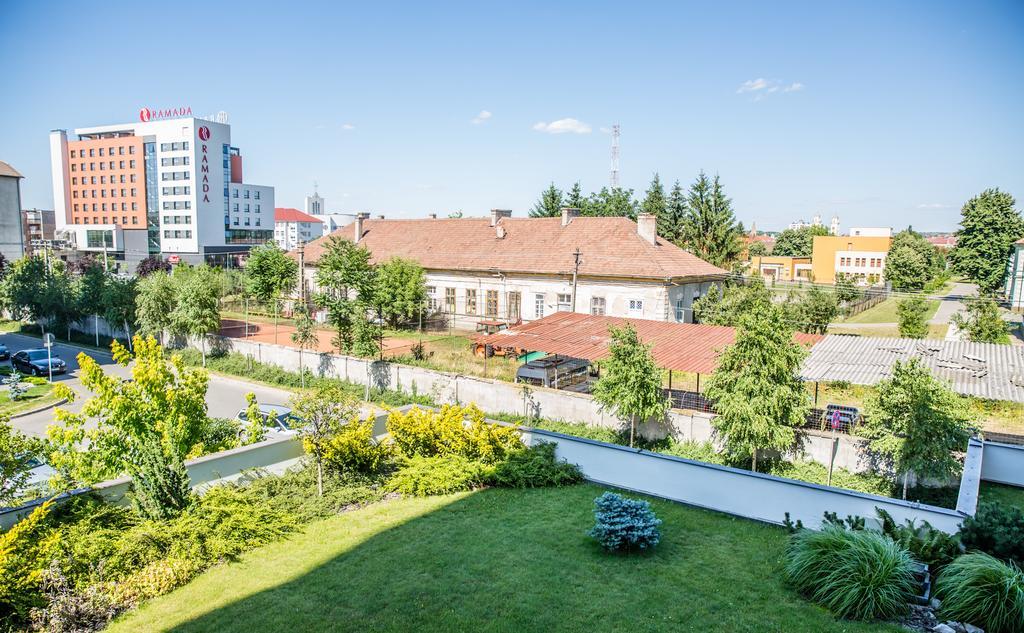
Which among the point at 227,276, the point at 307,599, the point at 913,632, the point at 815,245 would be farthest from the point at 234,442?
the point at 815,245

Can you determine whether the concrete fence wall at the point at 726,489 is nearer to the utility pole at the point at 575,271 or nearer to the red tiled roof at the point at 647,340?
the red tiled roof at the point at 647,340

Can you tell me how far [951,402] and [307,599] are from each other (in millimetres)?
12889

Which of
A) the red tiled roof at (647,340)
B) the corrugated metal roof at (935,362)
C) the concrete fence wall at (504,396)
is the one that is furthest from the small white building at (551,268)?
the corrugated metal roof at (935,362)

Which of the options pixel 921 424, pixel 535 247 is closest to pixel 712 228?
pixel 535 247

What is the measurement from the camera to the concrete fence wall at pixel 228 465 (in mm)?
11758

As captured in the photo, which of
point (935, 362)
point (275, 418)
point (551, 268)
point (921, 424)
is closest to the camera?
point (921, 424)

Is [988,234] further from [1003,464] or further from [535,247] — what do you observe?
[1003,464]

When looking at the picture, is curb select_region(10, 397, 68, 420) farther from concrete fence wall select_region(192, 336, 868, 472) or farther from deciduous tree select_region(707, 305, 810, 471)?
deciduous tree select_region(707, 305, 810, 471)

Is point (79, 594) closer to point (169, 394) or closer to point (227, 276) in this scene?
point (169, 394)

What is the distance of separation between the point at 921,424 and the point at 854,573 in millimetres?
6131

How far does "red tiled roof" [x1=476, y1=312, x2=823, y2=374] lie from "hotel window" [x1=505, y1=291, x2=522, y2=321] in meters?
11.3

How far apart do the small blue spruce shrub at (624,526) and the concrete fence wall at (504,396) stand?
612 cm

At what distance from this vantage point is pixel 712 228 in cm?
4634

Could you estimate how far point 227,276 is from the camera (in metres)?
51.4
